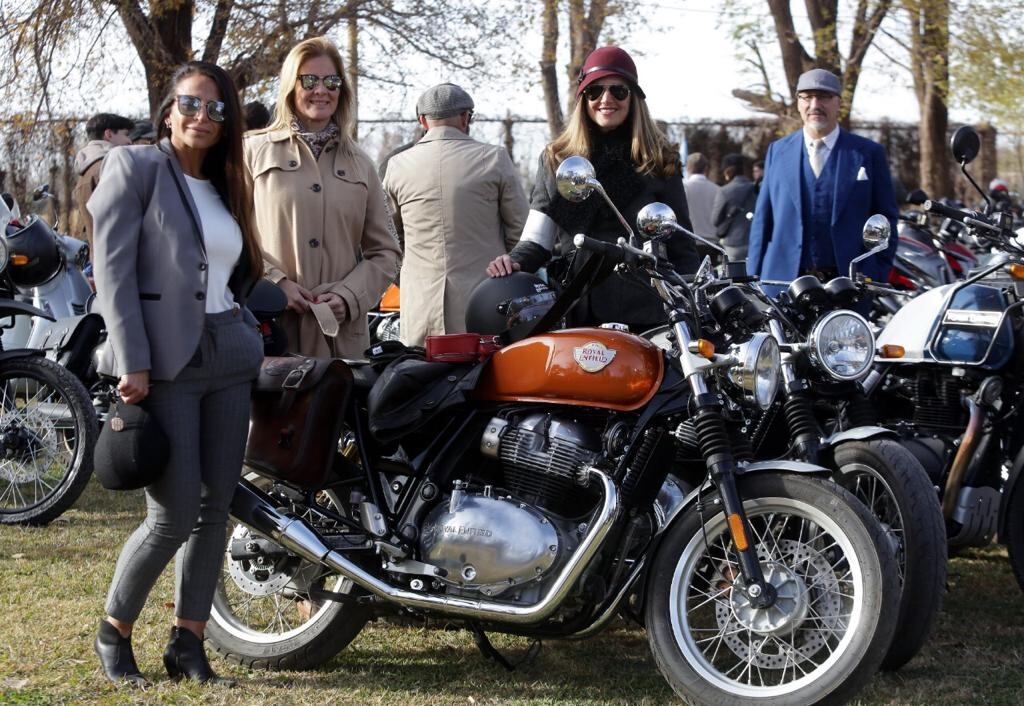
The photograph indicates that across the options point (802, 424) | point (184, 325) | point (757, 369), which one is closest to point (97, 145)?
point (184, 325)

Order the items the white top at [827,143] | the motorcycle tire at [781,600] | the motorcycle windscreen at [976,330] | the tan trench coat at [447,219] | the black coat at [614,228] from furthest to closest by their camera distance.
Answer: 1. the white top at [827,143]
2. the tan trench coat at [447,219]
3. the motorcycle windscreen at [976,330]
4. the black coat at [614,228]
5. the motorcycle tire at [781,600]

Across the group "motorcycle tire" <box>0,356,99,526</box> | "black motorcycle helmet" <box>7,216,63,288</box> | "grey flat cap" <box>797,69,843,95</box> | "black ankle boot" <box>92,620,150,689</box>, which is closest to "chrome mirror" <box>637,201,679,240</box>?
"black ankle boot" <box>92,620,150,689</box>

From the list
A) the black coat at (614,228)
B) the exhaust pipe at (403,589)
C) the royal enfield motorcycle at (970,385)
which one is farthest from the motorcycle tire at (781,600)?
the royal enfield motorcycle at (970,385)

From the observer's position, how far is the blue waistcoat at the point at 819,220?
5949 mm

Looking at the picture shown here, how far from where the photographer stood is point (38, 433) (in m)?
6.05

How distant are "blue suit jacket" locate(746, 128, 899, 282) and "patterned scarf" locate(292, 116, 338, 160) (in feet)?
7.05

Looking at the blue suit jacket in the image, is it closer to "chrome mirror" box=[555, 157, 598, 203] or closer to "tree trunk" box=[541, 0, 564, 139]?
"chrome mirror" box=[555, 157, 598, 203]

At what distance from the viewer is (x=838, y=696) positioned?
3174 mm

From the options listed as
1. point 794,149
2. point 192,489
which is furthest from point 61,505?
point 794,149

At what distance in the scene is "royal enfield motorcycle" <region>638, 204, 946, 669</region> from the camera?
11.9ft

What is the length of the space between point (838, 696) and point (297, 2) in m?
11.4

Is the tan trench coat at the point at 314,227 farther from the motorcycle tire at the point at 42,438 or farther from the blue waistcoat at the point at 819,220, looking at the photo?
the blue waistcoat at the point at 819,220

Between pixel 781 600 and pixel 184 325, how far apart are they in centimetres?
170

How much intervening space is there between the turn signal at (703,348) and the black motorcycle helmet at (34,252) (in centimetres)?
421
